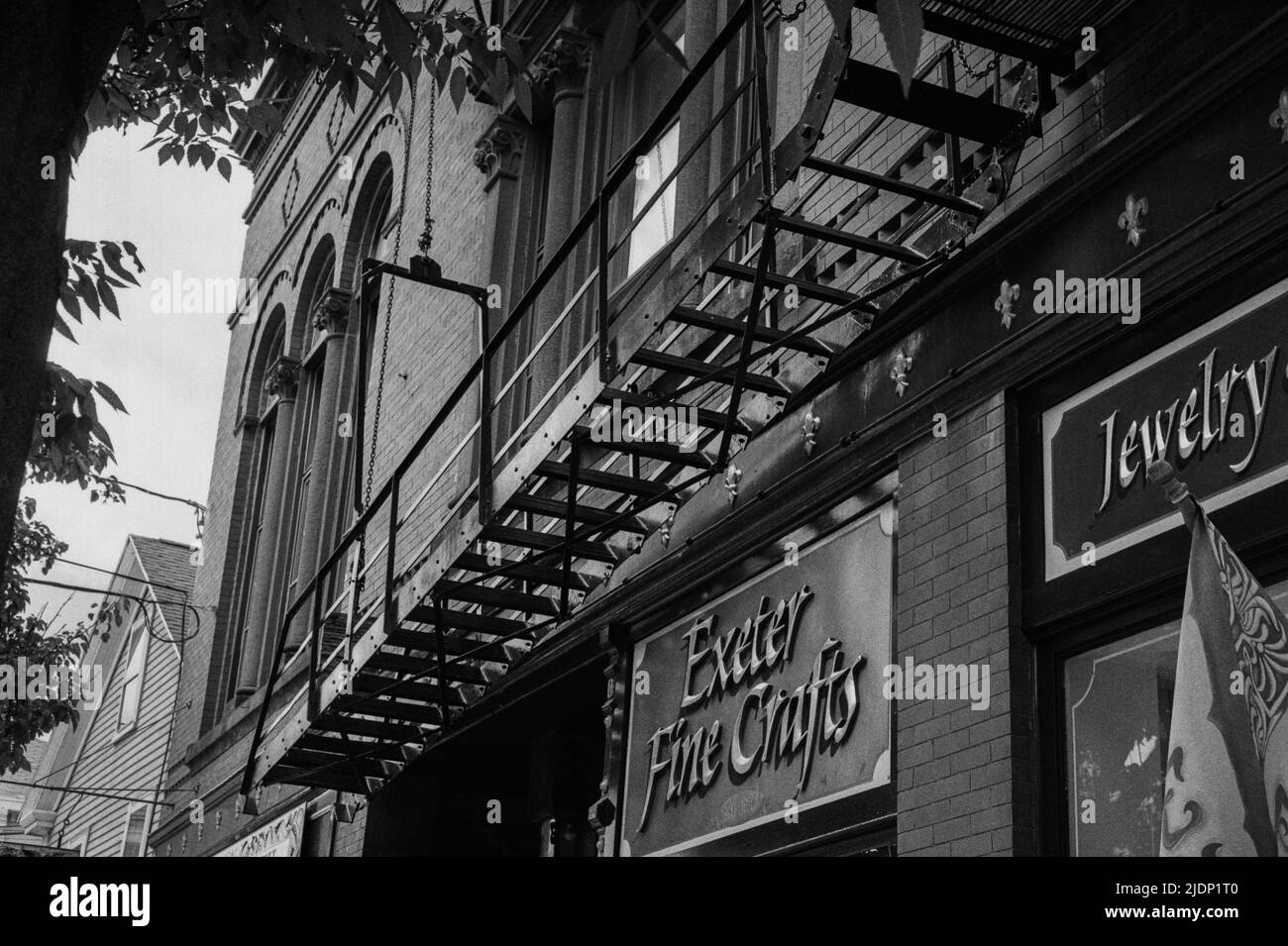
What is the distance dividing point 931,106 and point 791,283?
993 mm

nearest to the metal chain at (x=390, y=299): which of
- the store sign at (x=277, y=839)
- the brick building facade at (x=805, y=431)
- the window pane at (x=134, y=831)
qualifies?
the brick building facade at (x=805, y=431)

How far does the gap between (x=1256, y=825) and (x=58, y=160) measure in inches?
147

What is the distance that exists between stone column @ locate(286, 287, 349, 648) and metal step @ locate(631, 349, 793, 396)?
33.6 feet

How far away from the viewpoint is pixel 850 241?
7.55m

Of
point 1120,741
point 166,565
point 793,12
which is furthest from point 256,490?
point 1120,741

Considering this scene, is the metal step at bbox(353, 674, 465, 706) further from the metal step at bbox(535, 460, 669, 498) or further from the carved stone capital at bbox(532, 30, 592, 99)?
the carved stone capital at bbox(532, 30, 592, 99)

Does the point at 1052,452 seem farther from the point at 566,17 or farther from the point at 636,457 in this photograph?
the point at 566,17

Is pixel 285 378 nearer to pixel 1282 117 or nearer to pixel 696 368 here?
pixel 696 368

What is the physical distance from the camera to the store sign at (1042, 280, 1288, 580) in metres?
6.09

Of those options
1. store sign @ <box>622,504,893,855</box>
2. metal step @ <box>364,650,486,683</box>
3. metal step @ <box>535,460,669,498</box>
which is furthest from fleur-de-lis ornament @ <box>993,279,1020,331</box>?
metal step @ <box>364,650,486,683</box>

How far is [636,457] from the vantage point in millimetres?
9266

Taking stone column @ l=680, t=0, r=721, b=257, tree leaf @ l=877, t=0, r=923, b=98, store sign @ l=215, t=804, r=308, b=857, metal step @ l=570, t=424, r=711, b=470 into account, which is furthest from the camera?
store sign @ l=215, t=804, r=308, b=857

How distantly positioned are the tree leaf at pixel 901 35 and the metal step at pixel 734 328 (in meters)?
4.08
